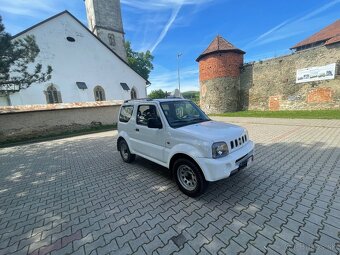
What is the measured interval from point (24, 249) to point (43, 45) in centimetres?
2084

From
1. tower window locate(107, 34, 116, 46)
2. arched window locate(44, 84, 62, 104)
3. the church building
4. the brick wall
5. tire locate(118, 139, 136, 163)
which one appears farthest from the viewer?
tower window locate(107, 34, 116, 46)

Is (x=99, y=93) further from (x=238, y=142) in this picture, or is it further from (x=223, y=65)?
(x=238, y=142)

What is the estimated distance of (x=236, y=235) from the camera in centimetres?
243

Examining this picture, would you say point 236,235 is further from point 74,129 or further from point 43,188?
point 74,129

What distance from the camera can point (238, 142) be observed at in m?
3.41

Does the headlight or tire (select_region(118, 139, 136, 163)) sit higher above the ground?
the headlight

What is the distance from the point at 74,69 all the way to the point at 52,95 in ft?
11.9

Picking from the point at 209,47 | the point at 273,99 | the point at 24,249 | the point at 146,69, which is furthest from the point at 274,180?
the point at 146,69

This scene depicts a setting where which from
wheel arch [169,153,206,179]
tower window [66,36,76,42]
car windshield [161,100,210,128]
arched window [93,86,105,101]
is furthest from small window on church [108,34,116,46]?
wheel arch [169,153,206,179]

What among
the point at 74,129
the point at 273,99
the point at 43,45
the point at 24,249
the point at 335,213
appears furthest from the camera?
the point at 273,99

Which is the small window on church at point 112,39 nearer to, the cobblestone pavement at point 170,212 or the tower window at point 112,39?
the tower window at point 112,39

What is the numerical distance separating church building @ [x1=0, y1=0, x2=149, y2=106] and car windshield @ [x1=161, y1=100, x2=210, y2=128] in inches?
680

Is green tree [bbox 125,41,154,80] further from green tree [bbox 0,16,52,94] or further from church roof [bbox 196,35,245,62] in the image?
green tree [bbox 0,16,52,94]

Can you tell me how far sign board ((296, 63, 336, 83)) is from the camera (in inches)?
633
